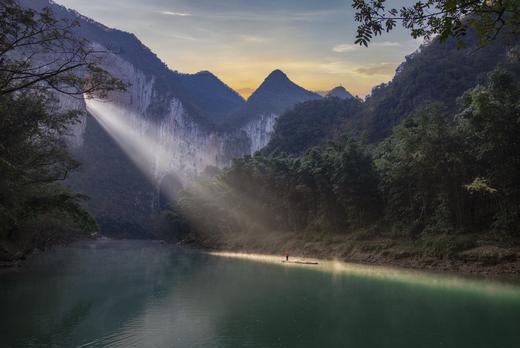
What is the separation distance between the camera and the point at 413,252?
123 feet

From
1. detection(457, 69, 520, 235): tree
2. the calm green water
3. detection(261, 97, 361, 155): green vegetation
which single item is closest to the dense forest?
detection(457, 69, 520, 235): tree

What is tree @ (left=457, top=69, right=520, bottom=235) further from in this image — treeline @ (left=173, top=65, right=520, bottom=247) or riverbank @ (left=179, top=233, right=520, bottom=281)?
riverbank @ (left=179, top=233, right=520, bottom=281)

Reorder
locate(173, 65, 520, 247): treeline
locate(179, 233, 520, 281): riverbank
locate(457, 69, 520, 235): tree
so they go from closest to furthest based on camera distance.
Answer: locate(179, 233, 520, 281): riverbank → locate(457, 69, 520, 235): tree → locate(173, 65, 520, 247): treeline

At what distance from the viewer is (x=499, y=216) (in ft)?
106

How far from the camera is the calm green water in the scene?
14.0 metres

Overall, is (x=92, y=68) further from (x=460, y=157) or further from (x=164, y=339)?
(x=460, y=157)

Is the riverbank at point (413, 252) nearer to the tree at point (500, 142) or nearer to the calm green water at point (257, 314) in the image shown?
the tree at point (500, 142)

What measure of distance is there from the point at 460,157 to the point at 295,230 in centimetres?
2963

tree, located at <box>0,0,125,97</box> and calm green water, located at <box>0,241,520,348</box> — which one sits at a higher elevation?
tree, located at <box>0,0,125,97</box>

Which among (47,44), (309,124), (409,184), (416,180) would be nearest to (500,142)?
(416,180)

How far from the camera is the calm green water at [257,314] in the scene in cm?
1402

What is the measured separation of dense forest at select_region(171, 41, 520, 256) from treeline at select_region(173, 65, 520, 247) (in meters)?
0.11

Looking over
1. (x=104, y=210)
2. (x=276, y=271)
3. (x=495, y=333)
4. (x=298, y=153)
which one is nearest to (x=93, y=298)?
(x=276, y=271)

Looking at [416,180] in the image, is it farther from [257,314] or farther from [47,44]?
[47,44]
